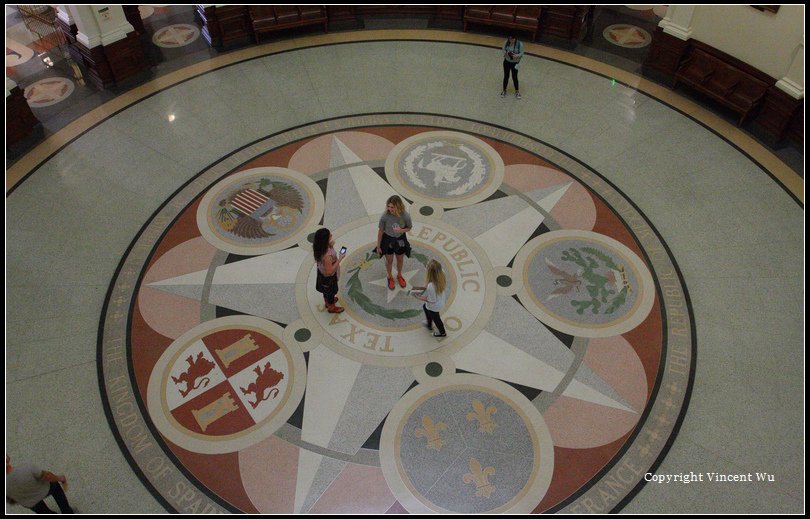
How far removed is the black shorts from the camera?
7172 mm

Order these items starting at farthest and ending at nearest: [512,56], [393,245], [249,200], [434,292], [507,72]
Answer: [507,72], [512,56], [249,200], [393,245], [434,292]

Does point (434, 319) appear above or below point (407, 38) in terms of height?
below

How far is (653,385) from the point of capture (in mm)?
6801

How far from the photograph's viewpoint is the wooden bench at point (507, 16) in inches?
469

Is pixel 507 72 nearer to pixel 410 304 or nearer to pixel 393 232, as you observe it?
pixel 393 232

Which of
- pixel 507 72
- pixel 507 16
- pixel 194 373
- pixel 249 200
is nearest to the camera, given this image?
pixel 194 373

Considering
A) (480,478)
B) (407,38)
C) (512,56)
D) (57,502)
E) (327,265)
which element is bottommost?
(480,478)

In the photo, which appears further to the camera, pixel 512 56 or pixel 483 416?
pixel 512 56

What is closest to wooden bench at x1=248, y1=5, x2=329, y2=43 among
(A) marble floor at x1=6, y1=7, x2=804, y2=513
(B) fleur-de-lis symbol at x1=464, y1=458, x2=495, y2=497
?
(A) marble floor at x1=6, y1=7, x2=804, y2=513

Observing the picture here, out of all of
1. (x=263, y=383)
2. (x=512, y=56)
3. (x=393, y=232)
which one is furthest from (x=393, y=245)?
(x=512, y=56)

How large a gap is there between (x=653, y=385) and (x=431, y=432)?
270 cm

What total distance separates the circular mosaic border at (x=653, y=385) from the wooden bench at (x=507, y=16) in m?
3.44

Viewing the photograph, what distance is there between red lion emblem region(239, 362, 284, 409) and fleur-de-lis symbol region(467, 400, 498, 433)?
90.3 inches

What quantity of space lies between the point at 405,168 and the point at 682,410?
5.30 metres
